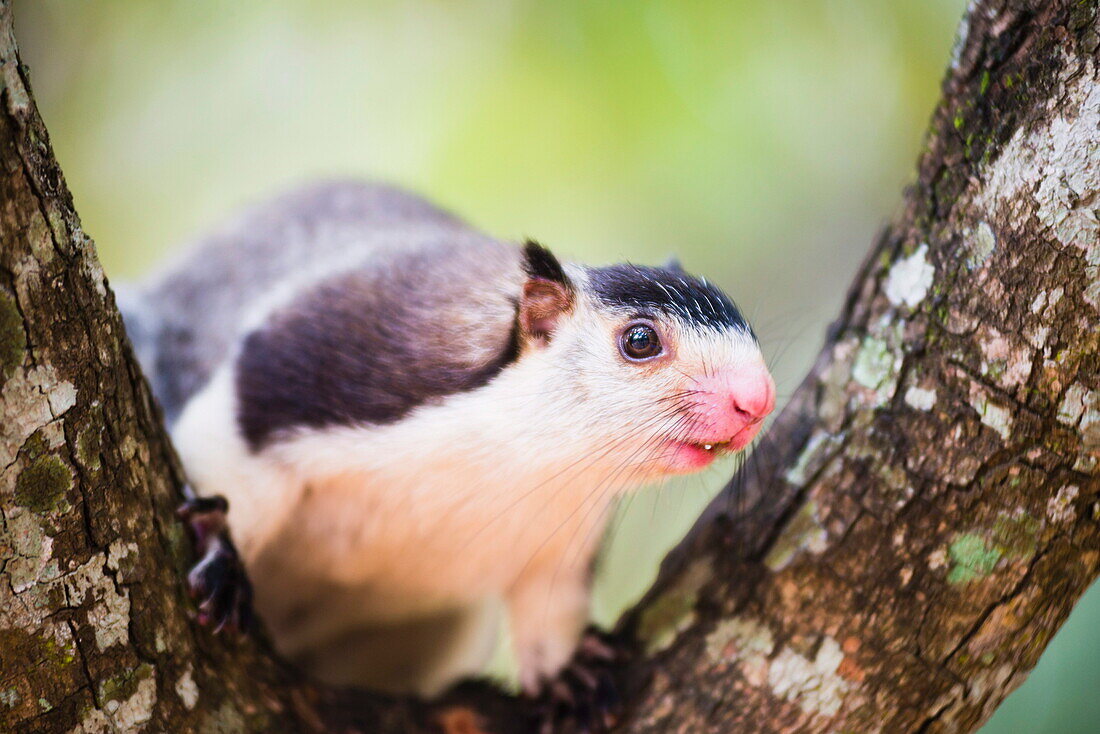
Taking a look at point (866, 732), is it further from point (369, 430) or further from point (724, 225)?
point (724, 225)

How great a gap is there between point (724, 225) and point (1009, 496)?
4286mm

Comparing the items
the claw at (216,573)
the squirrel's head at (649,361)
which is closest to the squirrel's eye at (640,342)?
the squirrel's head at (649,361)

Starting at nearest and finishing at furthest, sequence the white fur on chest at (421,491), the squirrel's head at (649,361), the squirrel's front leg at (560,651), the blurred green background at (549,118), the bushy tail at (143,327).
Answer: the squirrel's head at (649,361)
the white fur on chest at (421,491)
the squirrel's front leg at (560,651)
the bushy tail at (143,327)
the blurred green background at (549,118)

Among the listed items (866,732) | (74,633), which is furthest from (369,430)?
(866,732)

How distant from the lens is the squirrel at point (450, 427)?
288 cm

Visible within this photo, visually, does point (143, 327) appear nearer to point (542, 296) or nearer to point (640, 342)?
point (542, 296)

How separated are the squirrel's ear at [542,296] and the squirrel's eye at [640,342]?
232mm

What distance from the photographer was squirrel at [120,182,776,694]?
9.43ft

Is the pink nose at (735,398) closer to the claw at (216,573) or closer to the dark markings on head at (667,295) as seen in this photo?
the dark markings on head at (667,295)

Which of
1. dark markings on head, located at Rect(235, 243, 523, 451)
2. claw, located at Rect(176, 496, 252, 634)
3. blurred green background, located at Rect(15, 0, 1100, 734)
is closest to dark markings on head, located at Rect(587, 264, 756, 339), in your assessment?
dark markings on head, located at Rect(235, 243, 523, 451)

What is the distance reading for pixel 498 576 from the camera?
11.9 feet

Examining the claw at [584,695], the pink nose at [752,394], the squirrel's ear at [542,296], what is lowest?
the claw at [584,695]

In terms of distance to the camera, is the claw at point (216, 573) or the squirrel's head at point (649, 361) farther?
the squirrel's head at point (649, 361)

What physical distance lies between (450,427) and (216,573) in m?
0.81
